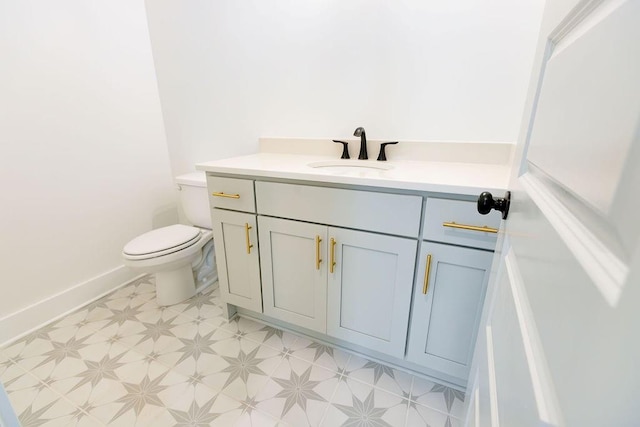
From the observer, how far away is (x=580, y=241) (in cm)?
26

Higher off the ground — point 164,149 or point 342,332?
point 164,149

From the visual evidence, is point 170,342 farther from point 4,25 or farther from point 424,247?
point 4,25

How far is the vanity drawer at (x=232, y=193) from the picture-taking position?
4.39 feet

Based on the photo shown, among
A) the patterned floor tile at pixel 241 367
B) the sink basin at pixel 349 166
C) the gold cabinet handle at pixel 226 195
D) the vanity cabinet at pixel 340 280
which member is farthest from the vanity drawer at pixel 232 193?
the patterned floor tile at pixel 241 367

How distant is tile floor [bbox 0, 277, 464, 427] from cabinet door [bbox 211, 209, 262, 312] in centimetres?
21

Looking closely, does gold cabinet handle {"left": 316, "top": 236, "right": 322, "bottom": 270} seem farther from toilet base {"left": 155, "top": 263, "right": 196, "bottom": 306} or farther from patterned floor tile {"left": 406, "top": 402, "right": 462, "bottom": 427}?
toilet base {"left": 155, "top": 263, "right": 196, "bottom": 306}

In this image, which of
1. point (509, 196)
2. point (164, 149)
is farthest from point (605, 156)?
point (164, 149)

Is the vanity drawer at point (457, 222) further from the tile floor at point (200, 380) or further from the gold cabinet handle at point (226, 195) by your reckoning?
the gold cabinet handle at point (226, 195)

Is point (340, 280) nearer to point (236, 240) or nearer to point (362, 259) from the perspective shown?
point (362, 259)

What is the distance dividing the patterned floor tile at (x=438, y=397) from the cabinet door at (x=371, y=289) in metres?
0.19

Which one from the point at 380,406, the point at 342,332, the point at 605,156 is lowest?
the point at 380,406

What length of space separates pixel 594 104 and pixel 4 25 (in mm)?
2198

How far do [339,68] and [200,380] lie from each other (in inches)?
64.0

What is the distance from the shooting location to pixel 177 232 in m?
1.80
